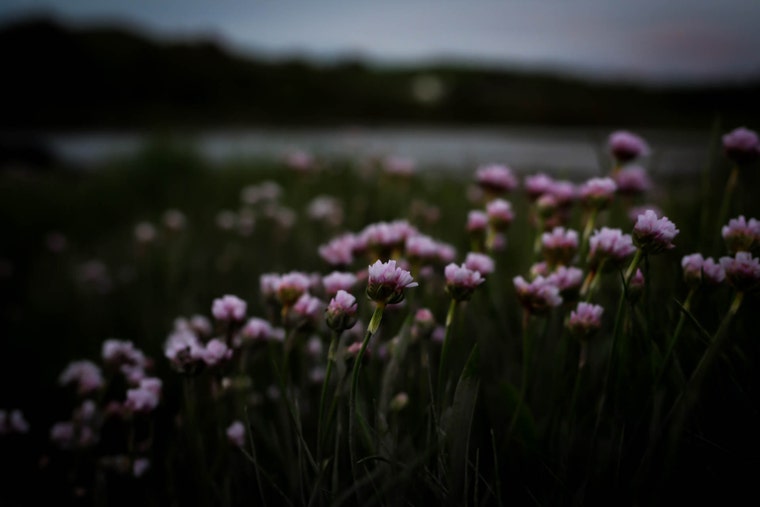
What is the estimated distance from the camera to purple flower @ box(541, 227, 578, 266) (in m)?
1.07

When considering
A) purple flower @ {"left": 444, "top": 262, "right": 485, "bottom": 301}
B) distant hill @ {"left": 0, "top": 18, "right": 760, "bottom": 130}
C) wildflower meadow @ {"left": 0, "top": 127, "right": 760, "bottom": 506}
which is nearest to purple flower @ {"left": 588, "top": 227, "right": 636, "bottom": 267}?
wildflower meadow @ {"left": 0, "top": 127, "right": 760, "bottom": 506}

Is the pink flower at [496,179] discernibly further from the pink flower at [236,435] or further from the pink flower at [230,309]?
the pink flower at [236,435]

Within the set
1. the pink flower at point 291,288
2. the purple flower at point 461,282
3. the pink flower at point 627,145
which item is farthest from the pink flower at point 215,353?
the pink flower at point 627,145

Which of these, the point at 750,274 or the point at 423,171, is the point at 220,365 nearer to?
the point at 750,274

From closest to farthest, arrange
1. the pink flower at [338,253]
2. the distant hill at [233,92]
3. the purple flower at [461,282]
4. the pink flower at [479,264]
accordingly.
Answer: the purple flower at [461,282]
the pink flower at [479,264]
the pink flower at [338,253]
the distant hill at [233,92]

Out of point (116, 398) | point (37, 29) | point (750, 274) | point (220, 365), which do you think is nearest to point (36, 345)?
point (116, 398)

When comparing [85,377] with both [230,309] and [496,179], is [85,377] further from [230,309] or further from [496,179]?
[496,179]

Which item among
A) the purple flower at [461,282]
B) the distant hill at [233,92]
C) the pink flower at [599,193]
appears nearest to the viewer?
the purple flower at [461,282]

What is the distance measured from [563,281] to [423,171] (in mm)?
3535

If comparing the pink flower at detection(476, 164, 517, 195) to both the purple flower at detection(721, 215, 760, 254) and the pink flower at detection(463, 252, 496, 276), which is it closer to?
the pink flower at detection(463, 252, 496, 276)

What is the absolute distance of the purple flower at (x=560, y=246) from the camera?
3.52 ft

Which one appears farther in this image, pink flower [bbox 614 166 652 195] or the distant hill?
the distant hill

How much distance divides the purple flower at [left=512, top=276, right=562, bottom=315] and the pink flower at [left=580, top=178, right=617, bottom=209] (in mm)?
294

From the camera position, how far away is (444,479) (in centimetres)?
81
